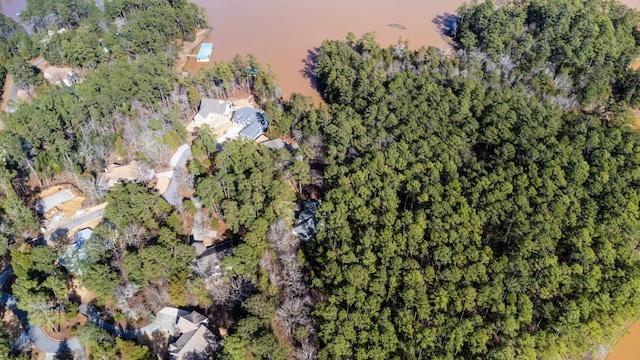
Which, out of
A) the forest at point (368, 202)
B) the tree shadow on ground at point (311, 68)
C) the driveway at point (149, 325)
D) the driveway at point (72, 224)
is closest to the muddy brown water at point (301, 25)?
the tree shadow on ground at point (311, 68)

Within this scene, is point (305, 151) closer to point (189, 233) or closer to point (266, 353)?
point (189, 233)

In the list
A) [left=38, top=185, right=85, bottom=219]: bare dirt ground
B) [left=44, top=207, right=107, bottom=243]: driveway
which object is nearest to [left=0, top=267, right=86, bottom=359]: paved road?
[left=44, top=207, right=107, bottom=243]: driveway

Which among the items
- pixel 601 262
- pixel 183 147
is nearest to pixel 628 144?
pixel 601 262


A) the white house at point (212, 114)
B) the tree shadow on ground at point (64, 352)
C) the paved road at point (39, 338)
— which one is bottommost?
the tree shadow on ground at point (64, 352)

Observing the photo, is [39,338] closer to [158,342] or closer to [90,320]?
[90,320]

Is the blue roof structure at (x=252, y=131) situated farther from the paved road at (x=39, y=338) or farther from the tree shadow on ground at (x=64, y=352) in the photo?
the tree shadow on ground at (x=64, y=352)
